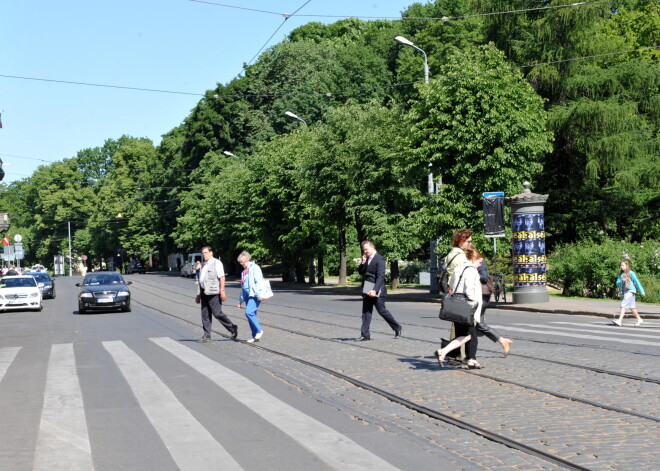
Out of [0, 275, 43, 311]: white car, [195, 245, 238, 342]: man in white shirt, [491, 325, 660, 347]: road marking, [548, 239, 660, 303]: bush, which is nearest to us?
[491, 325, 660, 347]: road marking

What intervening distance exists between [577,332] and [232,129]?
61972 mm

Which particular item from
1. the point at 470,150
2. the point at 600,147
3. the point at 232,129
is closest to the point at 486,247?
the point at 470,150

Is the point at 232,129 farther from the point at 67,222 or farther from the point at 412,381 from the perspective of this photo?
the point at 412,381

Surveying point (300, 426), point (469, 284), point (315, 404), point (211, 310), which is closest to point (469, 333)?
point (469, 284)

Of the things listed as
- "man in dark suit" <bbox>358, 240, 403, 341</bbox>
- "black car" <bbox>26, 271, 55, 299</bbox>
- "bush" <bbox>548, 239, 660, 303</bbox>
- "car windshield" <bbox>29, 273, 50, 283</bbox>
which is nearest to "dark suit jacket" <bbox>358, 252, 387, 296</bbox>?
"man in dark suit" <bbox>358, 240, 403, 341</bbox>

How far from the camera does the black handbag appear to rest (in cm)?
1054

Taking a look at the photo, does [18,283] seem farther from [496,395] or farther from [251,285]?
[496,395]

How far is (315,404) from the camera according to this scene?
28.9 feet

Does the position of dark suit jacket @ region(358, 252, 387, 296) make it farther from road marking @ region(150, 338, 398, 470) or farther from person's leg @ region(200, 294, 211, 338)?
road marking @ region(150, 338, 398, 470)

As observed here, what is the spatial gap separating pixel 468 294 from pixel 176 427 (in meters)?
4.46

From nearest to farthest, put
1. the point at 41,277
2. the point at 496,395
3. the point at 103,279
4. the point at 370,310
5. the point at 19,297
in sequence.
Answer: the point at 496,395 < the point at 370,310 < the point at 103,279 < the point at 19,297 < the point at 41,277

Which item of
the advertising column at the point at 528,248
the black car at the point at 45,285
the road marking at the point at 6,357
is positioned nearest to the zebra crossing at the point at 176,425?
the road marking at the point at 6,357

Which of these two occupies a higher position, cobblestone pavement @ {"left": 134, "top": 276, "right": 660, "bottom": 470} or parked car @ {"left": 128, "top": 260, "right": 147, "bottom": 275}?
parked car @ {"left": 128, "top": 260, "right": 147, "bottom": 275}

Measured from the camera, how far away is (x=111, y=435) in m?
7.30
